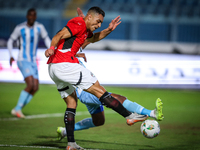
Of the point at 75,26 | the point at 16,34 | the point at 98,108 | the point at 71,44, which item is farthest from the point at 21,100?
the point at 75,26

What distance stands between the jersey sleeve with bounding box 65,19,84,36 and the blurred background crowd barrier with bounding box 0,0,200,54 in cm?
901

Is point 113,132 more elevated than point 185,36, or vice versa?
point 185,36

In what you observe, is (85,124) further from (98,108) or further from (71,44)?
(71,44)

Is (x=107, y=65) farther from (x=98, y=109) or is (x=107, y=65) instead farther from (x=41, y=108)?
(x=98, y=109)

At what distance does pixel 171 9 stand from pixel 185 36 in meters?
1.34

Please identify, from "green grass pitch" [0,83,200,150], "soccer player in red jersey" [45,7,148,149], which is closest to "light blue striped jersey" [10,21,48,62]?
"green grass pitch" [0,83,200,150]

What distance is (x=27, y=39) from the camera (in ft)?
24.6

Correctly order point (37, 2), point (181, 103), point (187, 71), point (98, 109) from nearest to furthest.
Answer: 1. point (98, 109)
2. point (181, 103)
3. point (187, 71)
4. point (37, 2)

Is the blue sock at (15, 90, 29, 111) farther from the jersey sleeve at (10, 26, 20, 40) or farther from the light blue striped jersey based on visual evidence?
the jersey sleeve at (10, 26, 20, 40)

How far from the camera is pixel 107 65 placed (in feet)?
39.4

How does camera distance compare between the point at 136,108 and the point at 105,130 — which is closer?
the point at 136,108

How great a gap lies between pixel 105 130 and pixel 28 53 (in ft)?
8.62

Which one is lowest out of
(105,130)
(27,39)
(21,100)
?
(105,130)

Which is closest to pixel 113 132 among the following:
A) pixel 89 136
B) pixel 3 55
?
pixel 89 136
